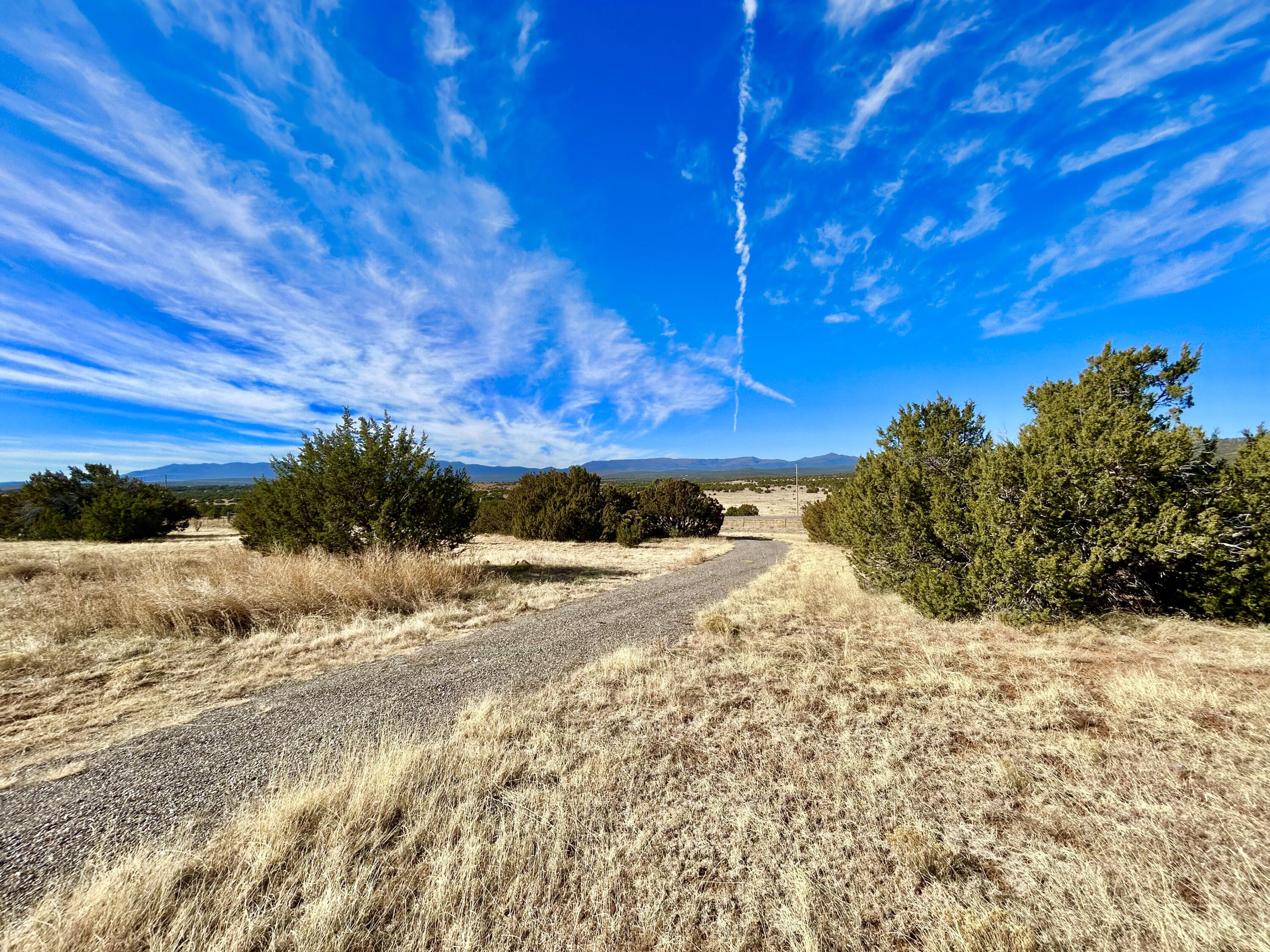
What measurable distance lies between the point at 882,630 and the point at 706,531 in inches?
820

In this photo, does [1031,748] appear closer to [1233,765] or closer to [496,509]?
[1233,765]

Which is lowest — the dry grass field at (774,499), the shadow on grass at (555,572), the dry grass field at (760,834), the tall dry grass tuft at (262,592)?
the shadow on grass at (555,572)

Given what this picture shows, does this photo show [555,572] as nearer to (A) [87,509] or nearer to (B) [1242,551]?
(B) [1242,551]

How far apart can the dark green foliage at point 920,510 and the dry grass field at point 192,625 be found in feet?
20.8

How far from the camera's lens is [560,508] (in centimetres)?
2542

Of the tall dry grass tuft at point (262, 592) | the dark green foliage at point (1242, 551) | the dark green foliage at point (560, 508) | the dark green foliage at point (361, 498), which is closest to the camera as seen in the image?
the dark green foliage at point (1242, 551)

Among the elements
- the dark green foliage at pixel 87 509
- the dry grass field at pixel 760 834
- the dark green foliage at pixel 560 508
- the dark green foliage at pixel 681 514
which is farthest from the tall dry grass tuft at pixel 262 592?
the dark green foliage at pixel 87 509

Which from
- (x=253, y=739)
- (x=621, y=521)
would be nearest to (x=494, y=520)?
(x=621, y=521)

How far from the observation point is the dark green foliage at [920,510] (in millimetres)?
7566

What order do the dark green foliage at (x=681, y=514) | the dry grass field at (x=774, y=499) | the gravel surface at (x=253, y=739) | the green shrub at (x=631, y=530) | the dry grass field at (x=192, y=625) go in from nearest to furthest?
the gravel surface at (x=253, y=739) < the dry grass field at (x=192, y=625) < the green shrub at (x=631, y=530) < the dark green foliage at (x=681, y=514) < the dry grass field at (x=774, y=499)

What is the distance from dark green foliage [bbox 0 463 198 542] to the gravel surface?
95.4ft

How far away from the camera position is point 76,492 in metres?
24.8

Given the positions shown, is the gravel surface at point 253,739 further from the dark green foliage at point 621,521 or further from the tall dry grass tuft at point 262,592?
the dark green foliage at point 621,521

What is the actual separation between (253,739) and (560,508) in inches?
855
